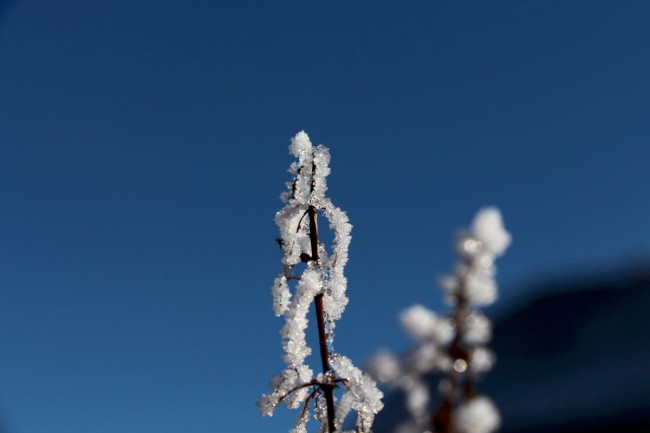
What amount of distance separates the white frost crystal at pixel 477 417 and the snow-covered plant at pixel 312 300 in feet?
5.87

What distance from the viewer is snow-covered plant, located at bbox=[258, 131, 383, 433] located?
10.5 ft

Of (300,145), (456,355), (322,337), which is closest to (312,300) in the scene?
(322,337)

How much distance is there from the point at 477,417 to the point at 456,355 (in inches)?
6.3

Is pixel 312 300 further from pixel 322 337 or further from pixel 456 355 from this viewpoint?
pixel 456 355

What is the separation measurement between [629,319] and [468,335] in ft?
608

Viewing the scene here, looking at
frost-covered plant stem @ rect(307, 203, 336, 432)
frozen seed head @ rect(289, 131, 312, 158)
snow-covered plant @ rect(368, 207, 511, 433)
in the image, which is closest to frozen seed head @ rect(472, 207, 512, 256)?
snow-covered plant @ rect(368, 207, 511, 433)

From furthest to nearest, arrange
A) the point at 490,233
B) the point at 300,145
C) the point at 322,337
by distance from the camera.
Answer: the point at 300,145 < the point at 322,337 < the point at 490,233

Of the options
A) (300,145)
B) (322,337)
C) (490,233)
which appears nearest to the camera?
(490,233)

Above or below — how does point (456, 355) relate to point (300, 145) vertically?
below

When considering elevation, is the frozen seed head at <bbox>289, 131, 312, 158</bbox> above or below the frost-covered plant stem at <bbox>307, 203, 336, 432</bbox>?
above

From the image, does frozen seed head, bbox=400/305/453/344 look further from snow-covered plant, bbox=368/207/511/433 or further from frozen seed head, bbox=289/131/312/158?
frozen seed head, bbox=289/131/312/158

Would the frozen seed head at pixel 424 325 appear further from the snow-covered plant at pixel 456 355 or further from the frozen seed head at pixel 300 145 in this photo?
the frozen seed head at pixel 300 145

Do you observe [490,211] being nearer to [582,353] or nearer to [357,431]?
[357,431]

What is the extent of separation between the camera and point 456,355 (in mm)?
1308
